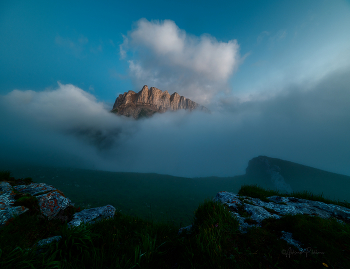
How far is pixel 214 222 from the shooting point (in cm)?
422

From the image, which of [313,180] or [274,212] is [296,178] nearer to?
[313,180]

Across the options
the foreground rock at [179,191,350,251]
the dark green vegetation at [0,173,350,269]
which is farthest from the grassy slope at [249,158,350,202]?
the dark green vegetation at [0,173,350,269]

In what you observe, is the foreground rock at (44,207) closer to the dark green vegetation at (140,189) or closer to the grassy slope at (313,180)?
the dark green vegetation at (140,189)

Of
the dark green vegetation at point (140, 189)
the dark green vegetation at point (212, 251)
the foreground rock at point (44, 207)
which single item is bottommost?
the dark green vegetation at point (140, 189)

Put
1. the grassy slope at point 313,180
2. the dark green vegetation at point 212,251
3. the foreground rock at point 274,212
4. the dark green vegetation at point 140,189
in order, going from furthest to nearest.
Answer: the grassy slope at point 313,180, the dark green vegetation at point 140,189, the foreground rock at point 274,212, the dark green vegetation at point 212,251

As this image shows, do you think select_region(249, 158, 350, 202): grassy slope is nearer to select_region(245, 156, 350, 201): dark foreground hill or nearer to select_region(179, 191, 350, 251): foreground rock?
select_region(245, 156, 350, 201): dark foreground hill

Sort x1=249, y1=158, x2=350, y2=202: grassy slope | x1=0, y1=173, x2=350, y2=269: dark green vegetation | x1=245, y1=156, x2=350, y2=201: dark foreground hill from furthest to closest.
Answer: x1=245, y1=156, x2=350, y2=201: dark foreground hill < x1=249, y1=158, x2=350, y2=202: grassy slope < x1=0, y1=173, x2=350, y2=269: dark green vegetation

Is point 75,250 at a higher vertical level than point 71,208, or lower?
higher

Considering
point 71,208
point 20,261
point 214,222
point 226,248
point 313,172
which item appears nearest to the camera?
point 20,261

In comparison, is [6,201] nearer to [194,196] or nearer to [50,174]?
[194,196]

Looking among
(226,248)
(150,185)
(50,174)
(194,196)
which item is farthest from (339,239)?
Answer: (50,174)

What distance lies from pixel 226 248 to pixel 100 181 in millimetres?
132336

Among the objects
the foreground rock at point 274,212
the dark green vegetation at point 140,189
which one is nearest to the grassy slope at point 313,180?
the dark green vegetation at point 140,189

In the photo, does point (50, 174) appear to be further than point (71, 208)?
Yes
